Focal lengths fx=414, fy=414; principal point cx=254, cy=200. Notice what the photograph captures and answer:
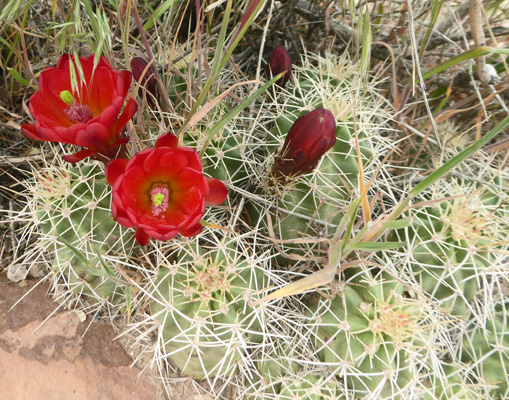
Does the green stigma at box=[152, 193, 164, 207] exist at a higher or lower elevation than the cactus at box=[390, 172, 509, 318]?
higher

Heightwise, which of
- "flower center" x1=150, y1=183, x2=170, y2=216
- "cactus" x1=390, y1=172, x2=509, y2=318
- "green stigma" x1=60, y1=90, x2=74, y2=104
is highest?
"green stigma" x1=60, y1=90, x2=74, y2=104

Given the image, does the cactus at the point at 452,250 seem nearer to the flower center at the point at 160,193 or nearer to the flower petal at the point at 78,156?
the flower center at the point at 160,193

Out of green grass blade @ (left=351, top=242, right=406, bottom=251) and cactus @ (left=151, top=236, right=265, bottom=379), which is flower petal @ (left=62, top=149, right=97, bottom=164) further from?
green grass blade @ (left=351, top=242, right=406, bottom=251)

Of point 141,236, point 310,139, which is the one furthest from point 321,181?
point 141,236

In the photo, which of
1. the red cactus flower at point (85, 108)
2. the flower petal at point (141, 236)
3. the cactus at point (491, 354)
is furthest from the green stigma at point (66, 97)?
the cactus at point (491, 354)

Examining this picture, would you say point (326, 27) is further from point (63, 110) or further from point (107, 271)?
point (107, 271)

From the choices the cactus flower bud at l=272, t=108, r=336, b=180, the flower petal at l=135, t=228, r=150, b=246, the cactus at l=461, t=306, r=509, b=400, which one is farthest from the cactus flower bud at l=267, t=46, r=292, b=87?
the cactus at l=461, t=306, r=509, b=400
